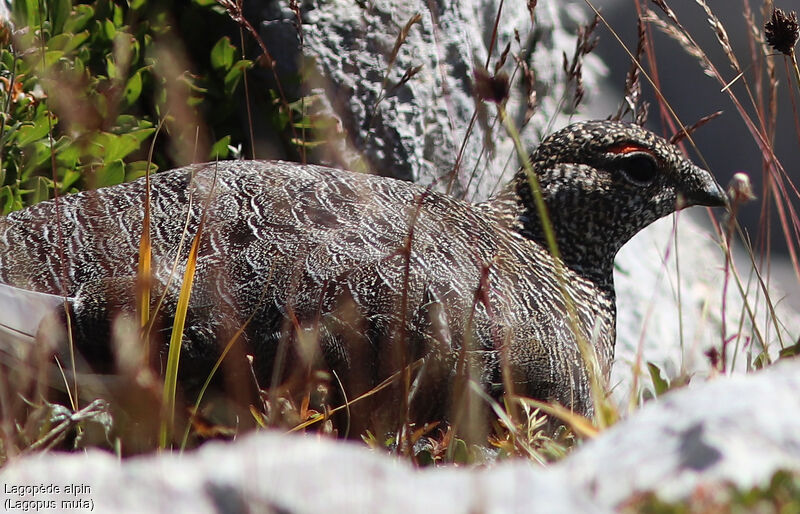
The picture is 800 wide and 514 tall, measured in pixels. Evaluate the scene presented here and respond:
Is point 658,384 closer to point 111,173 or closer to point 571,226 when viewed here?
point 571,226

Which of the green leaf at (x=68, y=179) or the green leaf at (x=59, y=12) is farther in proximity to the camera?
the green leaf at (x=59, y=12)

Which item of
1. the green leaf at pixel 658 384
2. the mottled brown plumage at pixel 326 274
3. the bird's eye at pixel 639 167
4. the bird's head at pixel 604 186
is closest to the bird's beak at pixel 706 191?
the bird's head at pixel 604 186

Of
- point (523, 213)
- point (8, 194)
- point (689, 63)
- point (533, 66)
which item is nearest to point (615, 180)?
point (523, 213)

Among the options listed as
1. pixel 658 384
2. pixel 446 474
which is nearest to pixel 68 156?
pixel 658 384

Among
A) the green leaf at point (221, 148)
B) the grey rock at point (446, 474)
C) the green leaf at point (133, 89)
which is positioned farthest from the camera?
the green leaf at point (221, 148)

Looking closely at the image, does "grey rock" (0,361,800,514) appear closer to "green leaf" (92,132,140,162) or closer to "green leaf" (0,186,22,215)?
"green leaf" (0,186,22,215)

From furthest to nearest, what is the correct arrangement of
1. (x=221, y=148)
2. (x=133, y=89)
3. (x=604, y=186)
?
(x=221, y=148)
(x=133, y=89)
(x=604, y=186)

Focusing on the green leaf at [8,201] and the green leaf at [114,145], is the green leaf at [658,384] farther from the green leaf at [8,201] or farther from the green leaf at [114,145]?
the green leaf at [8,201]

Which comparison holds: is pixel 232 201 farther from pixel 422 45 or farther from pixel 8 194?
pixel 422 45
